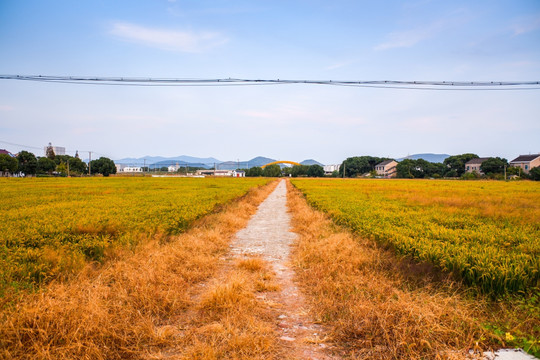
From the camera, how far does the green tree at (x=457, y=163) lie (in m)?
111

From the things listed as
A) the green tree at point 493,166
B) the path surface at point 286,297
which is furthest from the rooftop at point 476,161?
the path surface at point 286,297

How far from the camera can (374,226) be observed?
32.5 ft

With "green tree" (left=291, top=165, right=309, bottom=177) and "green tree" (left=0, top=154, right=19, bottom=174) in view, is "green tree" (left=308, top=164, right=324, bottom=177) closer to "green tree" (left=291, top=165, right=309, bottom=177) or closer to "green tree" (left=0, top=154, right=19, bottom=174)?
"green tree" (left=291, top=165, right=309, bottom=177)

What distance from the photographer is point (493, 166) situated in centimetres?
9850

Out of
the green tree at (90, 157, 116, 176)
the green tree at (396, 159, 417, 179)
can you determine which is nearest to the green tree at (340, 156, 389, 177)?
the green tree at (396, 159, 417, 179)

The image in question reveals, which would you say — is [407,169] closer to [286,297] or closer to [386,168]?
[386,168]

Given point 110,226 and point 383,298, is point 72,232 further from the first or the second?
point 383,298

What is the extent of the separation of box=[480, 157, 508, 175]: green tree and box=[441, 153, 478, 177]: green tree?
35.1ft

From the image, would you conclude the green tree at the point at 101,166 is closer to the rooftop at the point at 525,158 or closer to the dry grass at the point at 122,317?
the dry grass at the point at 122,317

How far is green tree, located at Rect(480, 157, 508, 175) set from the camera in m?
98.0

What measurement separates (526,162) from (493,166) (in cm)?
934

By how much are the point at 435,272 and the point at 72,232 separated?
9238 mm

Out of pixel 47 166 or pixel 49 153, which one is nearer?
pixel 47 166

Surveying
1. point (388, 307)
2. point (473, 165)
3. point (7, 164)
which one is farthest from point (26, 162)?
point (473, 165)
